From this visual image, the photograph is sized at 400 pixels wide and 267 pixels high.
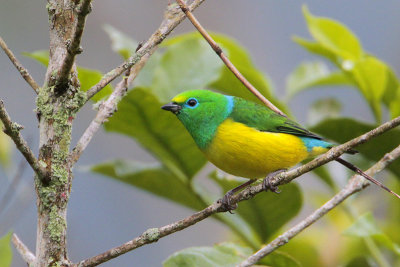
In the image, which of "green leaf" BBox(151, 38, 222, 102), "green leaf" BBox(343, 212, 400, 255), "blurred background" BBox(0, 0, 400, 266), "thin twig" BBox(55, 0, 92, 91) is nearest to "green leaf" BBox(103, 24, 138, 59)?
"green leaf" BBox(151, 38, 222, 102)

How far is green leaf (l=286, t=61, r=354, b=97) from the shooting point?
2.39 meters

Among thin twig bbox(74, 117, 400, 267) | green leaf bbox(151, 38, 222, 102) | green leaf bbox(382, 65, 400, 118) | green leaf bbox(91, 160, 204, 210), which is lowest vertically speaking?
thin twig bbox(74, 117, 400, 267)

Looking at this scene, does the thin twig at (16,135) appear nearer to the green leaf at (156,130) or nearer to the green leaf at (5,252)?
the green leaf at (5,252)

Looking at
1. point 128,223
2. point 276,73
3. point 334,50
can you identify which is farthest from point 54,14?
point 276,73

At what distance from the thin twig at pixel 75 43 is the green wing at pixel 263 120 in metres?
1.15

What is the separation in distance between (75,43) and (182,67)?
3.76 feet

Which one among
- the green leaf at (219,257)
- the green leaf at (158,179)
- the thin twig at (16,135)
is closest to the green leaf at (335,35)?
the green leaf at (158,179)

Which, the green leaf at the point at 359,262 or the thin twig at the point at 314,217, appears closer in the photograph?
the thin twig at the point at 314,217

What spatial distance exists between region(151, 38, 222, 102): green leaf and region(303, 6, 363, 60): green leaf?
1.28 ft

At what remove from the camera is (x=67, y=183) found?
1.32 meters

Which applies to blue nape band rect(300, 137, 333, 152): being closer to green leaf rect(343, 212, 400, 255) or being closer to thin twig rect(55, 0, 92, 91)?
green leaf rect(343, 212, 400, 255)

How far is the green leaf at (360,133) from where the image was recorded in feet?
6.47

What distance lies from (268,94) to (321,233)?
→ 2.19 ft

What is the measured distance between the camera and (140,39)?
17.4 ft
